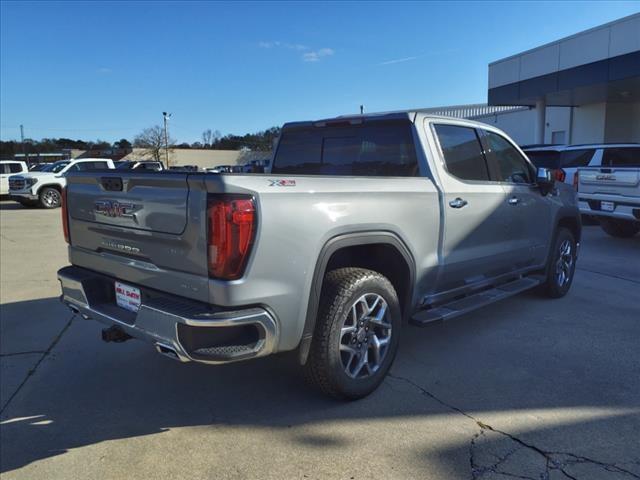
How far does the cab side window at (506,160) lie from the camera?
496 cm

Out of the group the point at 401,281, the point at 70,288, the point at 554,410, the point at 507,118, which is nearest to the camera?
the point at 554,410

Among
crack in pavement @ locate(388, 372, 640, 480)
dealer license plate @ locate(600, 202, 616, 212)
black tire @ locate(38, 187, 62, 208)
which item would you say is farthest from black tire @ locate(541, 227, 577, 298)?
black tire @ locate(38, 187, 62, 208)

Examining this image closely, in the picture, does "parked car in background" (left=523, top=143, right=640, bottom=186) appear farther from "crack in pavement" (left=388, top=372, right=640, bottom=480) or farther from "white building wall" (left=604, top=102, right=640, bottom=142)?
"white building wall" (left=604, top=102, right=640, bottom=142)

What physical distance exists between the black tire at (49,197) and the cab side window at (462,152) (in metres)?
18.5

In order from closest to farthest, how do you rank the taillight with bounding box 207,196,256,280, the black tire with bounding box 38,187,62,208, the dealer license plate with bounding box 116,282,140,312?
the taillight with bounding box 207,196,256,280 → the dealer license plate with bounding box 116,282,140,312 → the black tire with bounding box 38,187,62,208

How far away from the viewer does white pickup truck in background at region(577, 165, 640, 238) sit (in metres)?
8.87

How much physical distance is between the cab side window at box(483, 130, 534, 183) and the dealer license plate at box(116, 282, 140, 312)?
131 inches

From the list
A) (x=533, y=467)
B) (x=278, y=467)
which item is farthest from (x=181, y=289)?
(x=533, y=467)

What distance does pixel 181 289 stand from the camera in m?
2.98

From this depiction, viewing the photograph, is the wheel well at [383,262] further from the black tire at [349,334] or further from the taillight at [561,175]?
the taillight at [561,175]

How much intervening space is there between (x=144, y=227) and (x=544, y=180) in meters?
4.10

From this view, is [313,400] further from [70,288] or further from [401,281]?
[70,288]

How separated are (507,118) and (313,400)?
30.0 m

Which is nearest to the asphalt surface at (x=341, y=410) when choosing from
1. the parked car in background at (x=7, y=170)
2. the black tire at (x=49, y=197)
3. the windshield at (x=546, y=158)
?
the windshield at (x=546, y=158)
